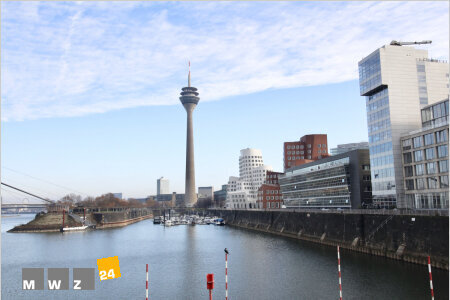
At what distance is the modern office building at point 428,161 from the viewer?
65312 millimetres

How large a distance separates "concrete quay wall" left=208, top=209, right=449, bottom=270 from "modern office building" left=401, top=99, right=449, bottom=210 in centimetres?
1328

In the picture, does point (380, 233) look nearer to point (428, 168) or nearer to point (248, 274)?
point (428, 168)

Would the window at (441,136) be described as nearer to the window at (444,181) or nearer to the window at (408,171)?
the window at (444,181)

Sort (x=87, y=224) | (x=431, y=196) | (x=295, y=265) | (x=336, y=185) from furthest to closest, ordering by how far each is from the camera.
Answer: (x=87, y=224) < (x=336, y=185) < (x=431, y=196) < (x=295, y=265)

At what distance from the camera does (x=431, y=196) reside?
68.5 meters

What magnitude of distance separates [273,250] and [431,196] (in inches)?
1265

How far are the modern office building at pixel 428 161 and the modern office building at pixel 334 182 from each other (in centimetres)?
1770

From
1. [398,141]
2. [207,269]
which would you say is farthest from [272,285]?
[398,141]

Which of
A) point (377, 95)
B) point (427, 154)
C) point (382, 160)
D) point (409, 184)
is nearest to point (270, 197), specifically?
point (382, 160)

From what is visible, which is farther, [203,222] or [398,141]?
[203,222]

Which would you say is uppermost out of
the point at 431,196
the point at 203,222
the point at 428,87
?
the point at 428,87

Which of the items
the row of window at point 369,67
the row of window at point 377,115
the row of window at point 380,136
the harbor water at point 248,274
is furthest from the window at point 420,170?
the row of window at point 369,67

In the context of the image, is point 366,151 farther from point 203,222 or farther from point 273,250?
point 203,222

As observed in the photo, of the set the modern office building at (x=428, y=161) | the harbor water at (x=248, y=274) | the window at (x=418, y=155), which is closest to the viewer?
the harbor water at (x=248, y=274)
